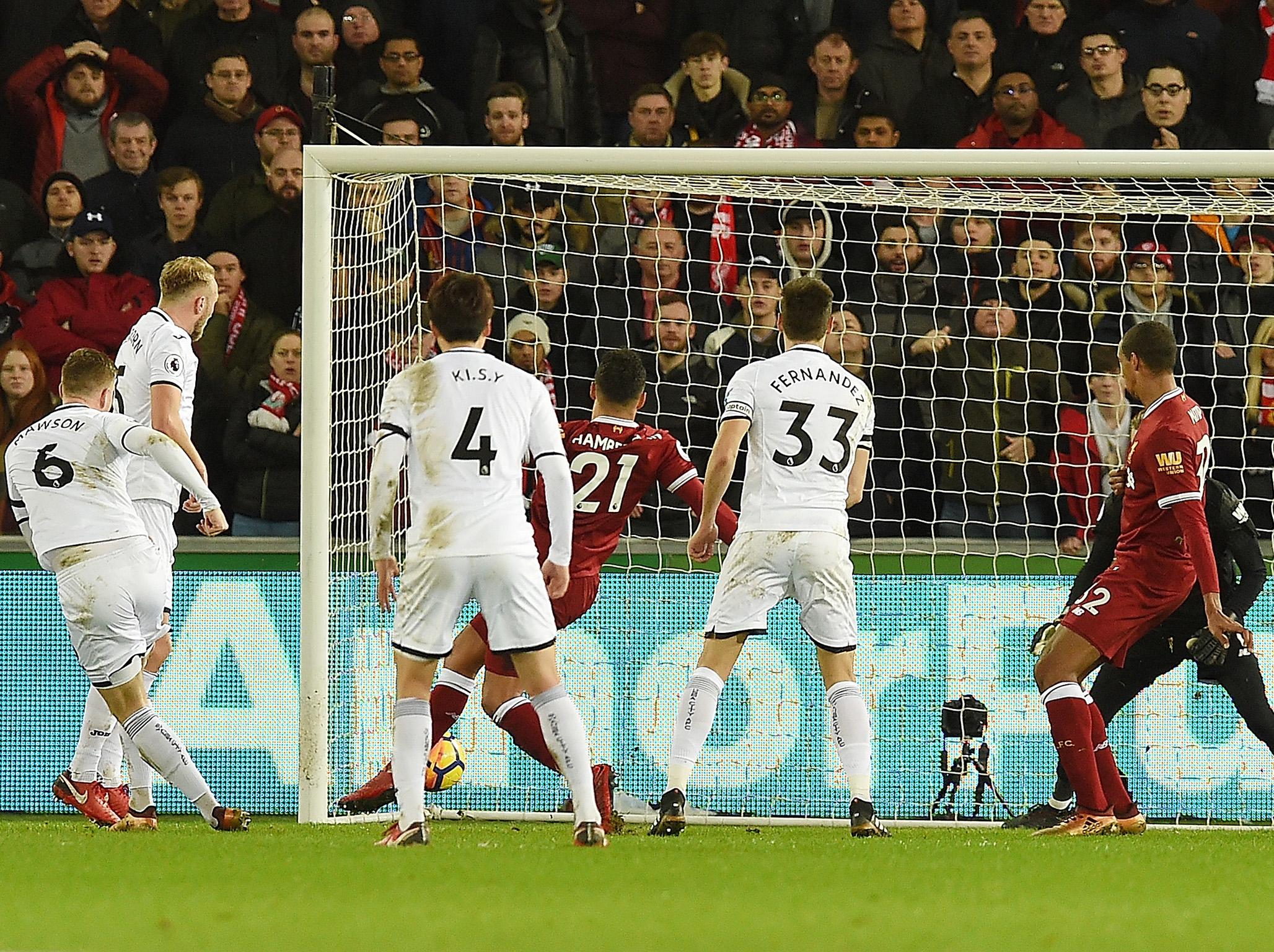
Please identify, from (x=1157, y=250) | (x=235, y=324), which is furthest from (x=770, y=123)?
(x=235, y=324)

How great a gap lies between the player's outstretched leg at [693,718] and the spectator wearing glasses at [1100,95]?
5424mm

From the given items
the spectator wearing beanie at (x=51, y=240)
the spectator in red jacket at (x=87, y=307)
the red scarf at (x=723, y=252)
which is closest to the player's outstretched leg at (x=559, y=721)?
the red scarf at (x=723, y=252)

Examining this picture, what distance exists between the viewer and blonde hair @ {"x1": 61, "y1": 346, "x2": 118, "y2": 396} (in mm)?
7211

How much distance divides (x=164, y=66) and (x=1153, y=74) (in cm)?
626

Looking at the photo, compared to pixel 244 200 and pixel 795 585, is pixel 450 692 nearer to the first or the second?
pixel 795 585

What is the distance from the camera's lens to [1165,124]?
36.2 ft

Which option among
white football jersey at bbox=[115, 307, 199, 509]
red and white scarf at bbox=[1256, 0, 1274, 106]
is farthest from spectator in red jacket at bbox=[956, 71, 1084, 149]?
white football jersey at bbox=[115, 307, 199, 509]

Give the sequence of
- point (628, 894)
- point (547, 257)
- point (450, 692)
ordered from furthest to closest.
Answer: point (547, 257), point (450, 692), point (628, 894)

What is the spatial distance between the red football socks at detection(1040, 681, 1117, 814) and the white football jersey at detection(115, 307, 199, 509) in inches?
145

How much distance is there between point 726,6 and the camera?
12023mm

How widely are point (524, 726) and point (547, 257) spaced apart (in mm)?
3307

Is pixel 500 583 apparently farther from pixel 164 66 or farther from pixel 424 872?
pixel 164 66

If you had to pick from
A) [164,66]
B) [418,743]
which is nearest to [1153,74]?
[164,66]

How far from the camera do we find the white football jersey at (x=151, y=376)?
7.37 metres
